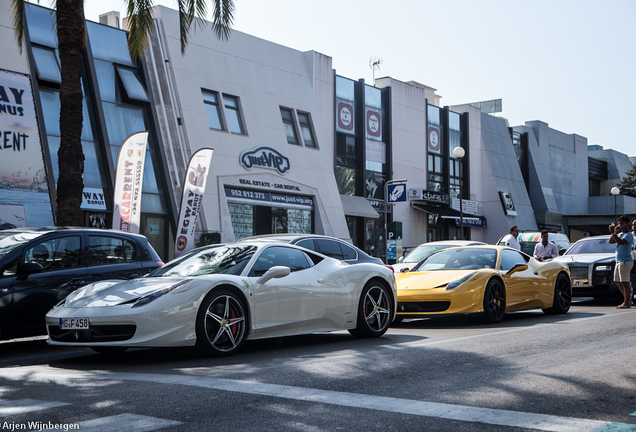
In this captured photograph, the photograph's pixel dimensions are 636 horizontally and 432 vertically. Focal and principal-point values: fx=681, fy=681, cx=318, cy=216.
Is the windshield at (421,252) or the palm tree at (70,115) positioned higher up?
the palm tree at (70,115)

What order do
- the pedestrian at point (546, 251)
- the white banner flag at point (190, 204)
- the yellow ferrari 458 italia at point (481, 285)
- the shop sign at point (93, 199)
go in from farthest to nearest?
1. the shop sign at point (93, 199)
2. the white banner flag at point (190, 204)
3. the pedestrian at point (546, 251)
4. the yellow ferrari 458 italia at point (481, 285)

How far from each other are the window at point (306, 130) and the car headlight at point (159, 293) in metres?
23.7

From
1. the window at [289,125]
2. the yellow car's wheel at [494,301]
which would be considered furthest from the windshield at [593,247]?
the window at [289,125]

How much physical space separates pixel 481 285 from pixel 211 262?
492cm

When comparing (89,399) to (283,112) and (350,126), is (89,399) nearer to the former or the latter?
(283,112)

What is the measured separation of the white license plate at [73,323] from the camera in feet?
22.8

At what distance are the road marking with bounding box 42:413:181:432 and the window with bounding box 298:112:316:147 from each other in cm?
2659

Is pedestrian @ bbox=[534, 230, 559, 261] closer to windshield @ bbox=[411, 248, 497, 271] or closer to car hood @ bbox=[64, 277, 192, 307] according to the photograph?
windshield @ bbox=[411, 248, 497, 271]

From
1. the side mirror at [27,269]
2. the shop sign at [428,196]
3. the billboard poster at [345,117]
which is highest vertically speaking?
the billboard poster at [345,117]

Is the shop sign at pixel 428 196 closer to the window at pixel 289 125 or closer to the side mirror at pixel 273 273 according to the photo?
the window at pixel 289 125

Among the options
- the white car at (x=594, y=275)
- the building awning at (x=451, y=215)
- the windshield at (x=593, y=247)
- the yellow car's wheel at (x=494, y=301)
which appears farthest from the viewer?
the building awning at (x=451, y=215)

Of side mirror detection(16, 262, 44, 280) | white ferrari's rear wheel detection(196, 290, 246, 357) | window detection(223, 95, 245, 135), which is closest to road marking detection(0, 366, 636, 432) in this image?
white ferrari's rear wheel detection(196, 290, 246, 357)

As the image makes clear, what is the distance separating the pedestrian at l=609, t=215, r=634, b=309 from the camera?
14.1m

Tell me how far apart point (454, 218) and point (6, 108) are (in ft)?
91.7
